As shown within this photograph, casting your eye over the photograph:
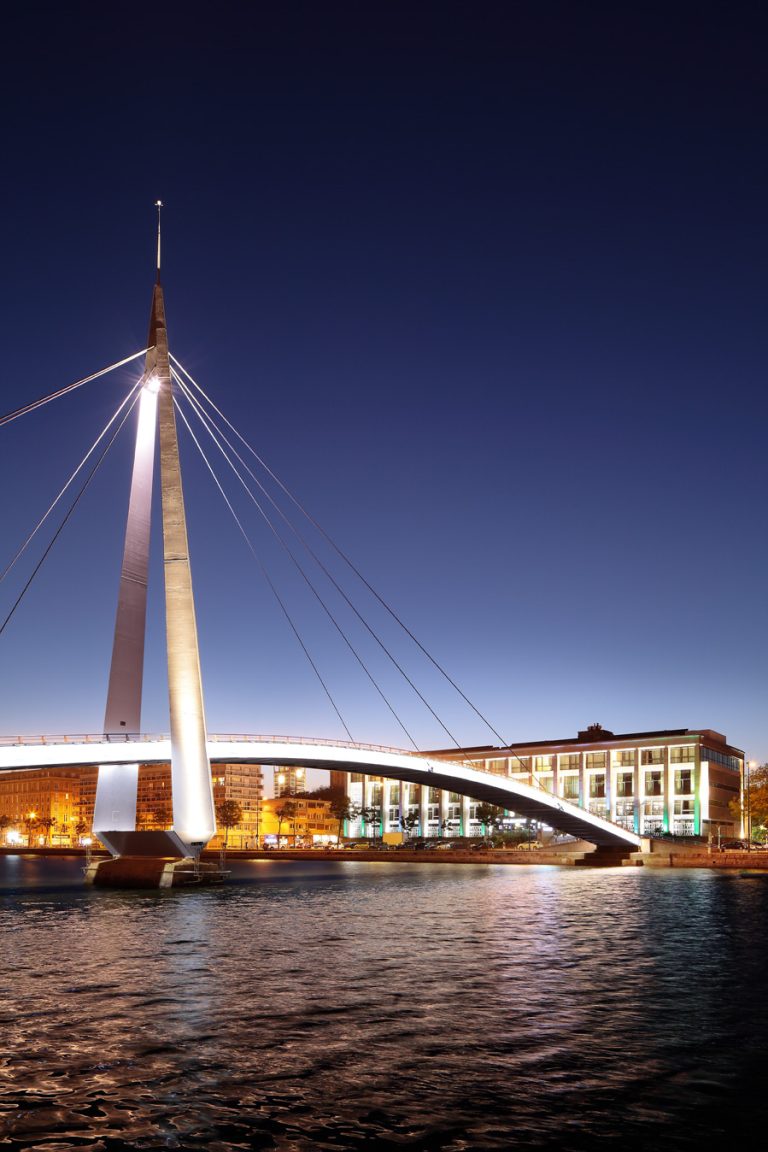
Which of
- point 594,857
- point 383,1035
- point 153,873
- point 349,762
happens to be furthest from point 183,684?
point 594,857

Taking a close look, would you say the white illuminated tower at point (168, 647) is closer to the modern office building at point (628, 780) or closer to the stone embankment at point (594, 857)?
the stone embankment at point (594, 857)

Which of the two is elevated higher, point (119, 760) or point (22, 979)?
point (119, 760)

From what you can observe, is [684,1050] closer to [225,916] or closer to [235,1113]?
[235,1113]

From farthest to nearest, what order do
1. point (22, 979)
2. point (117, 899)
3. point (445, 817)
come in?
point (445, 817)
point (117, 899)
point (22, 979)

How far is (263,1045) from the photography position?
15.7 metres

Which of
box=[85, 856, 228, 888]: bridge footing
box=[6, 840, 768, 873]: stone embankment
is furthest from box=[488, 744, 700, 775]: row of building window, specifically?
box=[85, 856, 228, 888]: bridge footing

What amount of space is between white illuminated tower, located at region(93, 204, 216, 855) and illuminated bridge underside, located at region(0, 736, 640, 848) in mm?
1947

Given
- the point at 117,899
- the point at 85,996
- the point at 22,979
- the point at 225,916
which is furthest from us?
the point at 117,899

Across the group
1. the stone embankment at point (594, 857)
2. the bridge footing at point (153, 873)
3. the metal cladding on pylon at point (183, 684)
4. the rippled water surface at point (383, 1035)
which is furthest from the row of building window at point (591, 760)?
the rippled water surface at point (383, 1035)

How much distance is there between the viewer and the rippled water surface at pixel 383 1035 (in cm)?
1141

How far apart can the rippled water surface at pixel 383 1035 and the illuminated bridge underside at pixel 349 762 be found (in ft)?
52.1

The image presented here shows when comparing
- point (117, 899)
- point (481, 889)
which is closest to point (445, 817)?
point (481, 889)

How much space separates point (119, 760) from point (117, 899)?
7351 mm

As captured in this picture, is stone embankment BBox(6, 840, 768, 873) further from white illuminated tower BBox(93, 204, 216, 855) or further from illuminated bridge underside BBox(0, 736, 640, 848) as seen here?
white illuminated tower BBox(93, 204, 216, 855)
